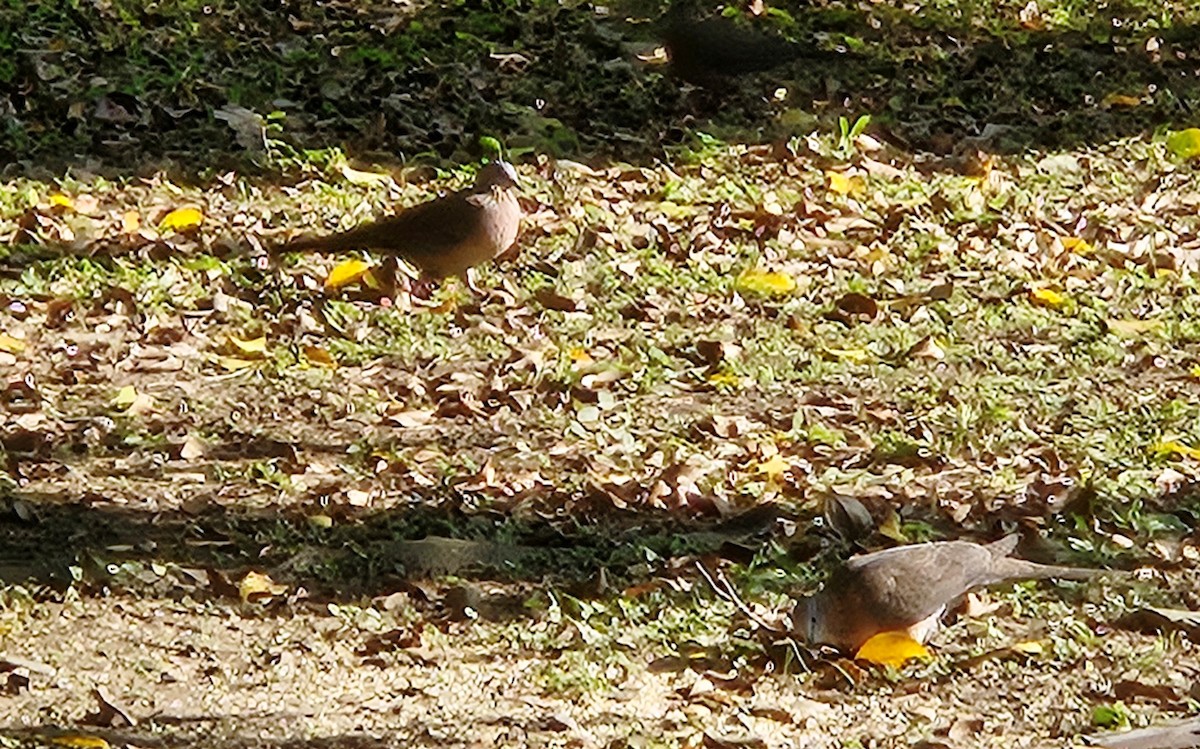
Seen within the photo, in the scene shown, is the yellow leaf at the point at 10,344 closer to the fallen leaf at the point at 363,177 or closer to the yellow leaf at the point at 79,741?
the fallen leaf at the point at 363,177

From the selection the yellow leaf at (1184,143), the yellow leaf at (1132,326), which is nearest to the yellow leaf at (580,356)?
the yellow leaf at (1132,326)

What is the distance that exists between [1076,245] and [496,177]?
2.40m

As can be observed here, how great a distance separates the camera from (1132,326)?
24.6 ft

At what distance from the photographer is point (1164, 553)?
5676 mm

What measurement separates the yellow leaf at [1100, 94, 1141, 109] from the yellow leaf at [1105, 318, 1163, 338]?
2334 millimetres

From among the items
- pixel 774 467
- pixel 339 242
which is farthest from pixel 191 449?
pixel 774 467

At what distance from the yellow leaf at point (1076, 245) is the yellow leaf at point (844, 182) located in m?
0.91

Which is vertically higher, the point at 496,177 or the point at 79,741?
the point at 79,741

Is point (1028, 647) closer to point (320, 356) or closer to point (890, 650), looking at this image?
point (890, 650)

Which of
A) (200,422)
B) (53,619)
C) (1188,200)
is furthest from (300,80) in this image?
(53,619)

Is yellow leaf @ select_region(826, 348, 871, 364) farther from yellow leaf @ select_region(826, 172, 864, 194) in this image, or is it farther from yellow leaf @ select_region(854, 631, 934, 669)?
yellow leaf @ select_region(854, 631, 934, 669)

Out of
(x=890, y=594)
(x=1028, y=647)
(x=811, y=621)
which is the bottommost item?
(x=1028, y=647)

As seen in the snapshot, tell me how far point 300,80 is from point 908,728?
533 centimetres

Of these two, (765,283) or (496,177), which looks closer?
(496,177)
